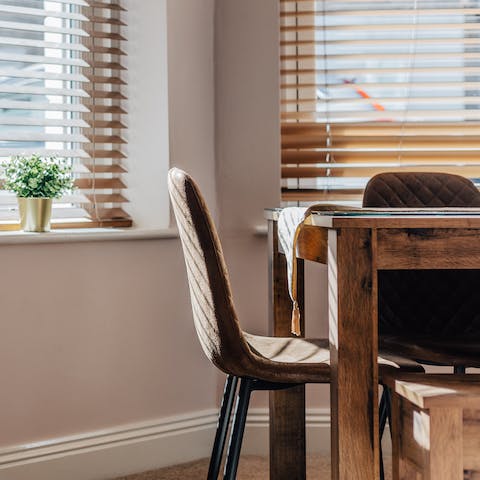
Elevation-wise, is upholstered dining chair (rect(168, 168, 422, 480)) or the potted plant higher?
the potted plant

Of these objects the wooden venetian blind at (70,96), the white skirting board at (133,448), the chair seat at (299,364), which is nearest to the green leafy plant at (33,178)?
the wooden venetian blind at (70,96)

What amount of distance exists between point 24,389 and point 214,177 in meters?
0.90

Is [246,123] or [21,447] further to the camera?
[246,123]

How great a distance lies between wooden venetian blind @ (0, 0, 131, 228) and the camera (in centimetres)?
255

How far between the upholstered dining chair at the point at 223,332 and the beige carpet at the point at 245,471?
766 mm

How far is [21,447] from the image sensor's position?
7.64ft

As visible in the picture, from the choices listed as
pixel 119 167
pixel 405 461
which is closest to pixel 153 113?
pixel 119 167

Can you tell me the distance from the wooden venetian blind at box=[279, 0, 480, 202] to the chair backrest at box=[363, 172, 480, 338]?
0.41 meters

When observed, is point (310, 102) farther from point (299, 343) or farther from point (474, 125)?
point (299, 343)

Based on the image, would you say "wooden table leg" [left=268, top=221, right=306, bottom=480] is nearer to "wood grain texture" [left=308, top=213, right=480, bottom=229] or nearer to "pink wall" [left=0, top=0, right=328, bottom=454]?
"pink wall" [left=0, top=0, right=328, bottom=454]

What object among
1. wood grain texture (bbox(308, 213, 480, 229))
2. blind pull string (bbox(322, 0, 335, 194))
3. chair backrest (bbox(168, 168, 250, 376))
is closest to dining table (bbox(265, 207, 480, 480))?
wood grain texture (bbox(308, 213, 480, 229))

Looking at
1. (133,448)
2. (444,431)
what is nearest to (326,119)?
(133,448)

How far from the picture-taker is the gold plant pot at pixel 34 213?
243 cm

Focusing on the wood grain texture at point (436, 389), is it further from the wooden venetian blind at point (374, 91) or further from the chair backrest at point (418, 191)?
the wooden venetian blind at point (374, 91)
